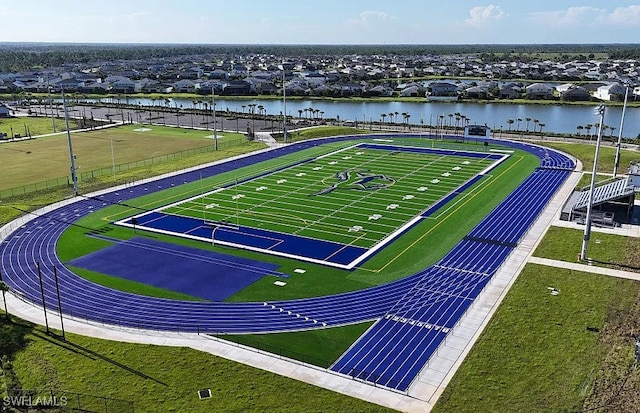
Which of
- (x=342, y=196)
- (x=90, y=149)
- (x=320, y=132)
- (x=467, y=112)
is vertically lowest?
(x=90, y=149)

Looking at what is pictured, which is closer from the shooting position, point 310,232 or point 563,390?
point 563,390

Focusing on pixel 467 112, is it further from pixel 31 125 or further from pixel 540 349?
pixel 540 349

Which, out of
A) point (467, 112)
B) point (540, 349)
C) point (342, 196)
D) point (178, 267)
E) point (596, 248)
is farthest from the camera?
point (467, 112)

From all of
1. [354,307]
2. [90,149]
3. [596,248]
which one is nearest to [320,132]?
[90,149]

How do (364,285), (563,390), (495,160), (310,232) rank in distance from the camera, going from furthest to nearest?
(495,160) → (310,232) → (364,285) → (563,390)

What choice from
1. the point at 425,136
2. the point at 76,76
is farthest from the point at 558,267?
the point at 76,76

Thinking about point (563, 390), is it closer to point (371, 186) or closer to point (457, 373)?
point (457, 373)

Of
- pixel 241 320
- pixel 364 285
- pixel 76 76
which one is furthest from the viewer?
pixel 76 76
